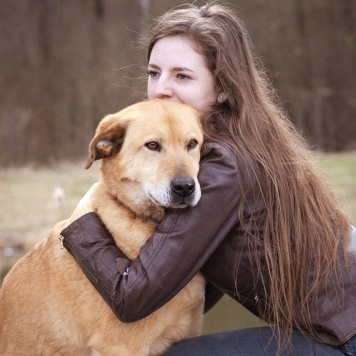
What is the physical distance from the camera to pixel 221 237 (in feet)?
8.18

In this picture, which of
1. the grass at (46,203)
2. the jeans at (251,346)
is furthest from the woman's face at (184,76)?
the grass at (46,203)

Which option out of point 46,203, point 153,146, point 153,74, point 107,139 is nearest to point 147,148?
point 153,146

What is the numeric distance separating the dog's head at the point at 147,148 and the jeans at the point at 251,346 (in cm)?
61

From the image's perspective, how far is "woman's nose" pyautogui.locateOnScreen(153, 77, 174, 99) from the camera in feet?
9.49

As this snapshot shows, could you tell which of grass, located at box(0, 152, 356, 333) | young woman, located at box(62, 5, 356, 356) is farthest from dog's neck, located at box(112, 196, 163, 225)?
grass, located at box(0, 152, 356, 333)

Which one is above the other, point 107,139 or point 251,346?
point 107,139

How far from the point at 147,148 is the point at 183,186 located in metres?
0.32

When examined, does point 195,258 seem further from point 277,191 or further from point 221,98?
point 221,98

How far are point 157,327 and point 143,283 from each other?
0.34 m

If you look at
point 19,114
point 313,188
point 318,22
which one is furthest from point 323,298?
point 318,22

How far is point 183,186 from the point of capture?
2.47 metres

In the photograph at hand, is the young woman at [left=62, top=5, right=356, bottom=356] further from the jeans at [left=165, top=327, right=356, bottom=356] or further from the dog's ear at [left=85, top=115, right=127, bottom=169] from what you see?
the dog's ear at [left=85, top=115, right=127, bottom=169]

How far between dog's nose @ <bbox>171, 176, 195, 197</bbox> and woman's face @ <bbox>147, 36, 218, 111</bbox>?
0.52 metres

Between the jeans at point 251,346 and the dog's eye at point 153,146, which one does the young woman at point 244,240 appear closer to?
the jeans at point 251,346
